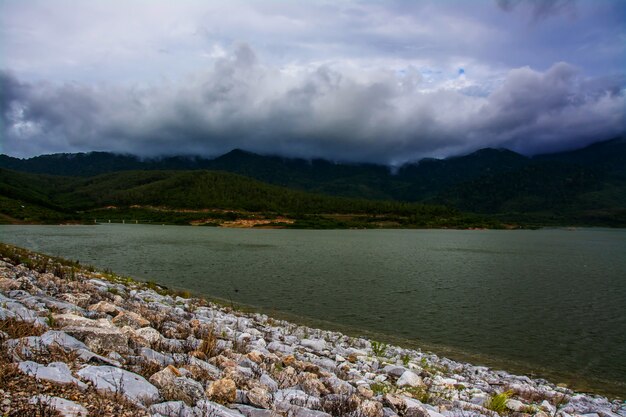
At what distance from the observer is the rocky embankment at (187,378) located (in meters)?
6.24

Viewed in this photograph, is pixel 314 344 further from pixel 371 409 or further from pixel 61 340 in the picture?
pixel 61 340

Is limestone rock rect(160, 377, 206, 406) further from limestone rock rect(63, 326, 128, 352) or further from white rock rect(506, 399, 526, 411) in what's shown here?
white rock rect(506, 399, 526, 411)

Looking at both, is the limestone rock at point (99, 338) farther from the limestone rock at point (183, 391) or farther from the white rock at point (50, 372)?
the limestone rock at point (183, 391)

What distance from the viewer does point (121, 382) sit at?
6707 millimetres

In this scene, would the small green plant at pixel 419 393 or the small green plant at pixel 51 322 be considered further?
the small green plant at pixel 419 393

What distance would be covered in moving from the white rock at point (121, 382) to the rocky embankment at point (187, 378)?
2 centimetres

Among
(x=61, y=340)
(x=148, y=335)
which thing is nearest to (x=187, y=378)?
(x=61, y=340)

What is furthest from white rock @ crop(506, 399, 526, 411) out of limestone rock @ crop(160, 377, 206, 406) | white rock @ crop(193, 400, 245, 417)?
limestone rock @ crop(160, 377, 206, 406)

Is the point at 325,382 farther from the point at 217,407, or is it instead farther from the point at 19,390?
the point at 19,390

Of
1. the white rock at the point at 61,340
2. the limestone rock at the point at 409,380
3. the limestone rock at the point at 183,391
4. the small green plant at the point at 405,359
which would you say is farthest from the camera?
the small green plant at the point at 405,359

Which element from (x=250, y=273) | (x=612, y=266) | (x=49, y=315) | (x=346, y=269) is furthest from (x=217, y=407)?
(x=612, y=266)

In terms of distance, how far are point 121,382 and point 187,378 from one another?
4.38 feet

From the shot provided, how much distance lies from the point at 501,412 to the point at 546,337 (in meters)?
18.2

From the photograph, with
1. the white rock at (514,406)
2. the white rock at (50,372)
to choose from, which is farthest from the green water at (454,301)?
the white rock at (50,372)
